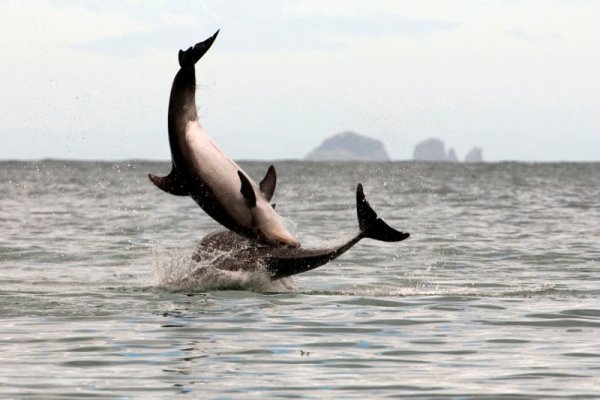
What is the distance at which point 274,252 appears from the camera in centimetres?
1689

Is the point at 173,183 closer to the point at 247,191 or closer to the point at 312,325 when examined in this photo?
the point at 247,191

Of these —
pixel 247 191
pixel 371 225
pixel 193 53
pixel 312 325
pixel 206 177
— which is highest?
pixel 193 53

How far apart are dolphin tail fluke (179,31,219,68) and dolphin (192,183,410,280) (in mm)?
2745

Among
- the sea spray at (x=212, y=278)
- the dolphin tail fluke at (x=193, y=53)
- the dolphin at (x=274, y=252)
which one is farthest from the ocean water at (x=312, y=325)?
the dolphin tail fluke at (x=193, y=53)

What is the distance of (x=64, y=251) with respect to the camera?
2627 cm

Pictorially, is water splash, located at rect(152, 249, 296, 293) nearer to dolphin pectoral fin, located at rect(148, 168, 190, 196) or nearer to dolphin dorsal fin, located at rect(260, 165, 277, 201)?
dolphin dorsal fin, located at rect(260, 165, 277, 201)

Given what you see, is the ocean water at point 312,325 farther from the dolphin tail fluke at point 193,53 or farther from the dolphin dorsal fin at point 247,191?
the dolphin tail fluke at point 193,53

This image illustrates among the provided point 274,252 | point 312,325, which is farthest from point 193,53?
point 312,325

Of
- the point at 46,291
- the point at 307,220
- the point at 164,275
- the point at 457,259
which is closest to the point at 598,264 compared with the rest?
the point at 457,259

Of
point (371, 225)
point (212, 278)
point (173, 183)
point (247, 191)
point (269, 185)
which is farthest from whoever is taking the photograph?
point (212, 278)

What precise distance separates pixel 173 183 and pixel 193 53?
1.76 m

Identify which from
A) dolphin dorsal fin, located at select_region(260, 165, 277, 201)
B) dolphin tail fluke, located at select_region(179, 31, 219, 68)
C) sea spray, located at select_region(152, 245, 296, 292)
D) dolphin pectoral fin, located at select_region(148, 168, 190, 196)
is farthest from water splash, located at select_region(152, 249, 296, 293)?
dolphin tail fluke, located at select_region(179, 31, 219, 68)

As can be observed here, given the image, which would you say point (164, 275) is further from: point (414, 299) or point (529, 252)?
point (529, 252)

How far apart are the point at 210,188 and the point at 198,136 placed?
0.72 m
